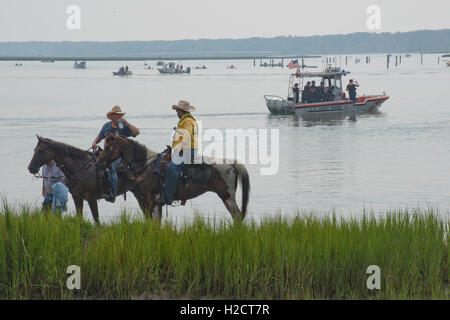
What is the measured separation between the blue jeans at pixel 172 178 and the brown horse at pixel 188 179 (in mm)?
152

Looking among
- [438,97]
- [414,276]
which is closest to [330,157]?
[414,276]

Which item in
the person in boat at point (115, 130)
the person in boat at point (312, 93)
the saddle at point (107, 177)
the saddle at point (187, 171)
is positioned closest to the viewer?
the saddle at point (187, 171)

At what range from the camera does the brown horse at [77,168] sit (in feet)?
46.3

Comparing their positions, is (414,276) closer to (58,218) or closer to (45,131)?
(58,218)

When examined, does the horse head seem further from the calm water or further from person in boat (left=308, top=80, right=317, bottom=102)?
person in boat (left=308, top=80, right=317, bottom=102)

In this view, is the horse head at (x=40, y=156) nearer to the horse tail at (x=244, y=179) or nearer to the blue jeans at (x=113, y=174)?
the blue jeans at (x=113, y=174)

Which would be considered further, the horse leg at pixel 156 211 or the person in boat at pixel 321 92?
the person in boat at pixel 321 92

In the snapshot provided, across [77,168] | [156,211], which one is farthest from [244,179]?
[77,168]

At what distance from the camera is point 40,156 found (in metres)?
14.0

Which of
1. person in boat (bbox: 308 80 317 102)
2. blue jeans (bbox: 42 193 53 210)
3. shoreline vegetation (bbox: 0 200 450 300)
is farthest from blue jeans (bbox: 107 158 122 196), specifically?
person in boat (bbox: 308 80 317 102)

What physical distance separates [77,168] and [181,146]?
2070 mm

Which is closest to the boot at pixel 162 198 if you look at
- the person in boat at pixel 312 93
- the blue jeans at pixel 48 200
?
the blue jeans at pixel 48 200

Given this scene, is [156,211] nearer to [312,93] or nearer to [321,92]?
[312,93]

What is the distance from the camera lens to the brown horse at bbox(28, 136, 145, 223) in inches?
556
